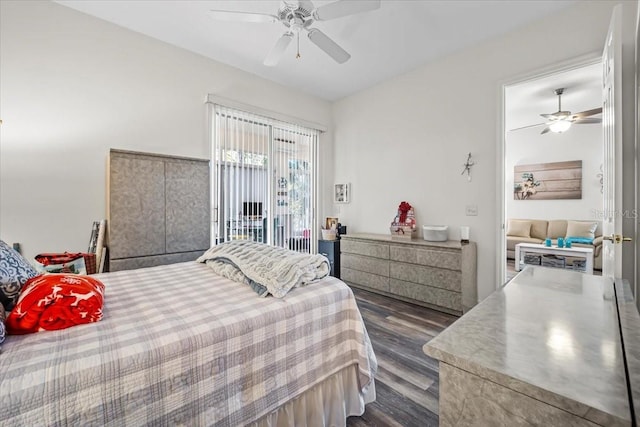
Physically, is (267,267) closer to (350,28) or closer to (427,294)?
(427,294)

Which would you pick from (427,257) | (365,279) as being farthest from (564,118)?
(365,279)

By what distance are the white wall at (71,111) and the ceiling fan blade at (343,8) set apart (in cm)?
197

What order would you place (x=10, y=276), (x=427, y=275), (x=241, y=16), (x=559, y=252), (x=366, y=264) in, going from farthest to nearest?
(x=559, y=252), (x=366, y=264), (x=427, y=275), (x=241, y=16), (x=10, y=276)

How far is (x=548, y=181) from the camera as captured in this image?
565 centimetres

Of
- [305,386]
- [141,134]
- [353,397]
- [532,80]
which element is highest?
[532,80]

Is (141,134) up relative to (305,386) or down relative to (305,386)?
up

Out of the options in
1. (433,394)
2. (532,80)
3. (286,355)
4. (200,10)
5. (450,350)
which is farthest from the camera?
(532,80)

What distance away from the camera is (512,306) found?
0.99 m

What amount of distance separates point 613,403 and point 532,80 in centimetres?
330

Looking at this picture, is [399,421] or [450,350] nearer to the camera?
[450,350]

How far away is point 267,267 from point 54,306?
0.92 metres

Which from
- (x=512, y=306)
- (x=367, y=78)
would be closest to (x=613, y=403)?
(x=512, y=306)

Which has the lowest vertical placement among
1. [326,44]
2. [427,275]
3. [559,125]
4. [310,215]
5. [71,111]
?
[427,275]

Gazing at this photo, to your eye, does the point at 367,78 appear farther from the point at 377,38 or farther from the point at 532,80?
the point at 532,80
